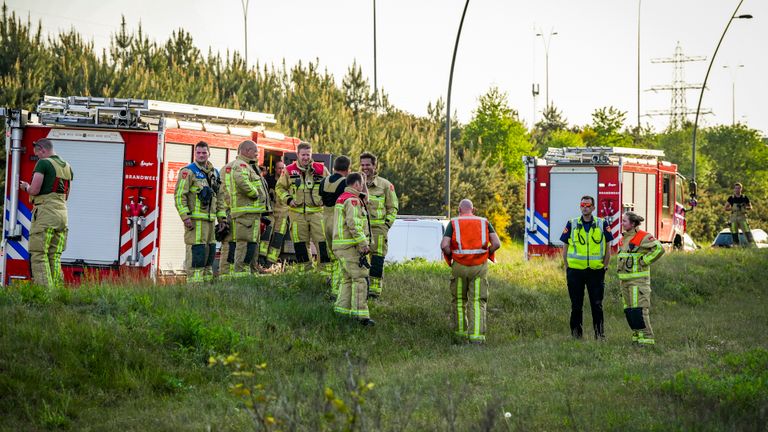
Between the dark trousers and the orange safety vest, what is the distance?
141 cm

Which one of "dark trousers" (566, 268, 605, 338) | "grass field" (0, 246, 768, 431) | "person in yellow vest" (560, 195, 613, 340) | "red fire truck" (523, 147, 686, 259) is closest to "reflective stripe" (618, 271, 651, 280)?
"person in yellow vest" (560, 195, 613, 340)

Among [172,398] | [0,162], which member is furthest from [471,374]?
[0,162]

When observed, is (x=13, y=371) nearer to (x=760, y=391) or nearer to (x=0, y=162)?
(x=760, y=391)

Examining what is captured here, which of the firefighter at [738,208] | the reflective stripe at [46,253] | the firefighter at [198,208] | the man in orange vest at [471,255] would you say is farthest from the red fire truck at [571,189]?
the reflective stripe at [46,253]

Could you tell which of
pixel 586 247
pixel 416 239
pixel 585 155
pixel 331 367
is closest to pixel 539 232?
pixel 585 155

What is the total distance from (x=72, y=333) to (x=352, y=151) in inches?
884

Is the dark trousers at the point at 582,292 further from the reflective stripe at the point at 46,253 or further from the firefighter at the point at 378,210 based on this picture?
the reflective stripe at the point at 46,253

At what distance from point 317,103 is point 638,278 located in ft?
75.4

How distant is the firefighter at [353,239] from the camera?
1116 cm

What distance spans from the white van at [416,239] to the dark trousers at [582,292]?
268 inches

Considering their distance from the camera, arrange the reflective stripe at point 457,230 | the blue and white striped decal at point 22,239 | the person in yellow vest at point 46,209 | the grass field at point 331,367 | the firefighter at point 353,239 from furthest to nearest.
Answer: the blue and white striped decal at point 22,239 < the reflective stripe at point 457,230 < the person in yellow vest at point 46,209 < the firefighter at point 353,239 < the grass field at point 331,367

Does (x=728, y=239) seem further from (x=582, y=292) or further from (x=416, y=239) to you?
(x=582, y=292)

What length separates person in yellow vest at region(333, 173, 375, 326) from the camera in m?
11.2

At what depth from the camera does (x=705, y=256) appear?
76.0ft
